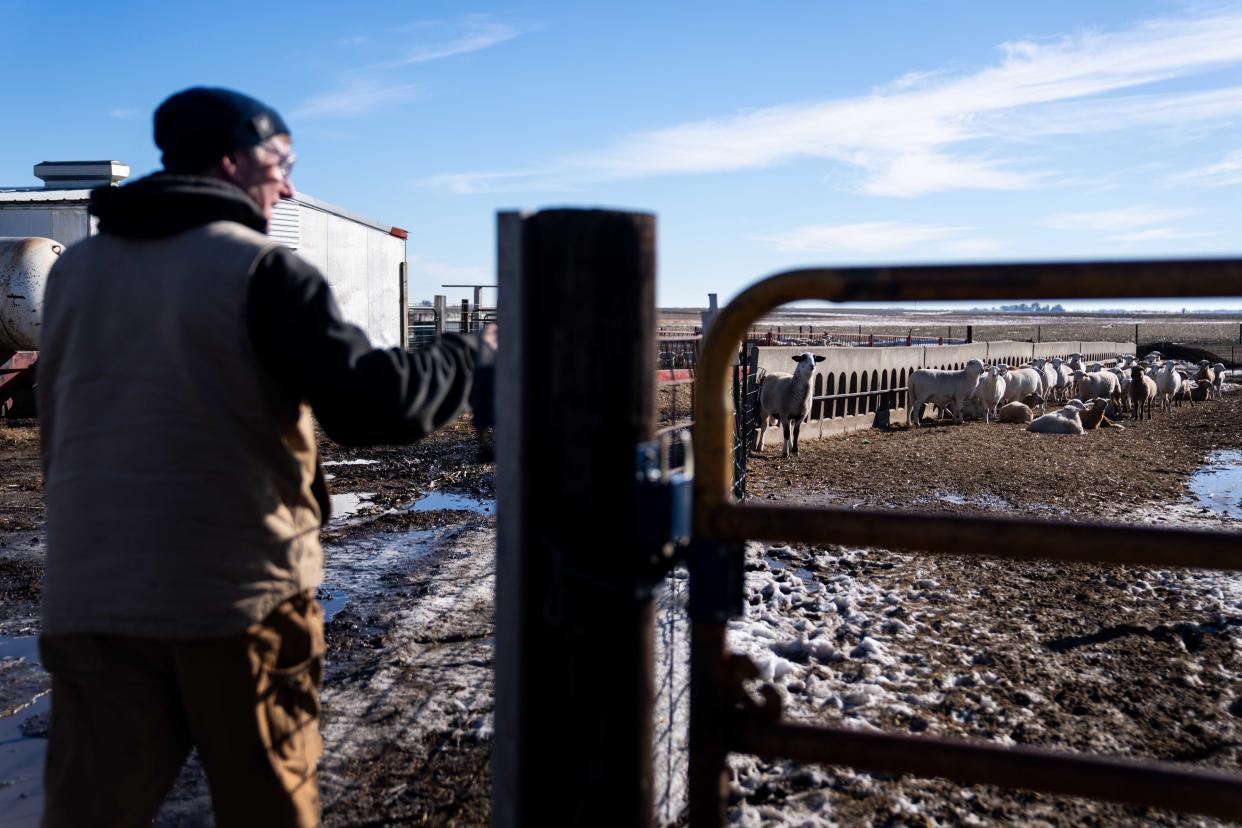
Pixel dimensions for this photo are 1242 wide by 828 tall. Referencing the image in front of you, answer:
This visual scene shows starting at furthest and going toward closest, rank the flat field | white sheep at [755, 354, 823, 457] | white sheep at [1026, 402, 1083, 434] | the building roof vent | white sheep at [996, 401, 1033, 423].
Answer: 1. the flat field
2. white sheep at [996, 401, 1033, 423]
3. white sheep at [1026, 402, 1083, 434]
4. the building roof vent
5. white sheep at [755, 354, 823, 457]

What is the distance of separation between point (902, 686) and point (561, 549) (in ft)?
10.9

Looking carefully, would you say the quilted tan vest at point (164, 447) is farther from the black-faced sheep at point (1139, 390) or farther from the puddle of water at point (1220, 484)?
the black-faced sheep at point (1139, 390)

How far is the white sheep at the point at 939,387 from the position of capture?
19953 millimetres

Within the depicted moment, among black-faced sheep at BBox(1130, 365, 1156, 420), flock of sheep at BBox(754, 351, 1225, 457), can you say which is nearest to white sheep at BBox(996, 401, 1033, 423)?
flock of sheep at BBox(754, 351, 1225, 457)

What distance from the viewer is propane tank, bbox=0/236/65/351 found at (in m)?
12.7

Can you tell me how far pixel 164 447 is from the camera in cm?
195

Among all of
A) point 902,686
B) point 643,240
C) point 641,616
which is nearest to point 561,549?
point 641,616

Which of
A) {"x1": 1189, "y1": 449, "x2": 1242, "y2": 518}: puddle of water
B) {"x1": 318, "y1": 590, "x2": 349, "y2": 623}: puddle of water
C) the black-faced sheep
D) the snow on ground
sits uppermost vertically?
the black-faced sheep

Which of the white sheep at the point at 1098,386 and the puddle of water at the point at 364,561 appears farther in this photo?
the white sheep at the point at 1098,386

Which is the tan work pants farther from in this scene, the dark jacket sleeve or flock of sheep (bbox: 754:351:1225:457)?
flock of sheep (bbox: 754:351:1225:457)

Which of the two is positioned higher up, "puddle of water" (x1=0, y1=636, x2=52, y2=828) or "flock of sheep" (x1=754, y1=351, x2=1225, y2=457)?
"flock of sheep" (x1=754, y1=351, x2=1225, y2=457)

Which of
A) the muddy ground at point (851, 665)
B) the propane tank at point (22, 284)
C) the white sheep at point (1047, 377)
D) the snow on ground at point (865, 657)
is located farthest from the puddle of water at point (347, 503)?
the white sheep at point (1047, 377)

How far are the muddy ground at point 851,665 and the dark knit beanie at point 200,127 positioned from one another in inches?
90.0

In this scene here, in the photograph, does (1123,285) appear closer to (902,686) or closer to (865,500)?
(902,686)
